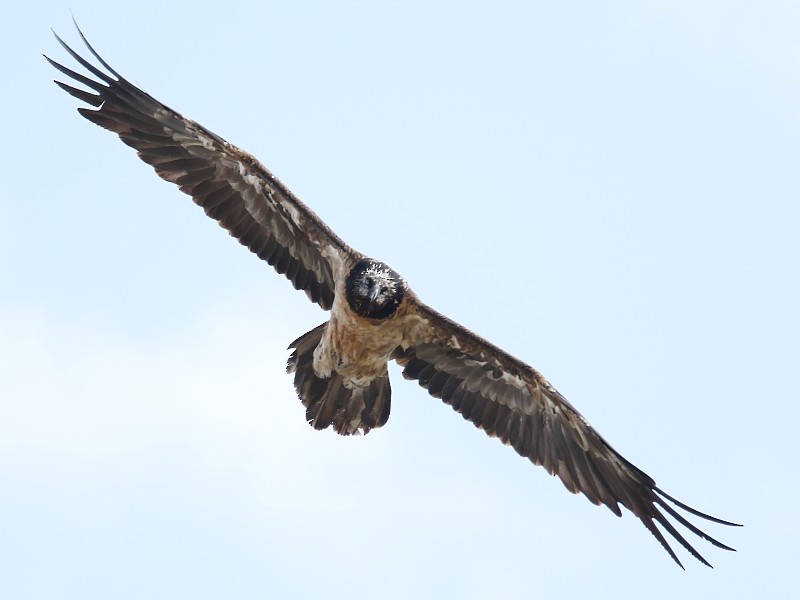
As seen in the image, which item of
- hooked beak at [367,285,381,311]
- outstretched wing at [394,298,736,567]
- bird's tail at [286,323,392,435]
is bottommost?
bird's tail at [286,323,392,435]

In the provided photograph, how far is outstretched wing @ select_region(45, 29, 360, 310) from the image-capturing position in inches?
560

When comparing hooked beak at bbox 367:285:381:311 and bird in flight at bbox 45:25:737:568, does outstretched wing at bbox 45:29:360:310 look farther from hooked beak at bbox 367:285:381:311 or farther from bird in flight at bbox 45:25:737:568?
hooked beak at bbox 367:285:381:311

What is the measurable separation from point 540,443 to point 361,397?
1.94 m

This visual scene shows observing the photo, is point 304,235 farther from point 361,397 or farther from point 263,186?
point 361,397

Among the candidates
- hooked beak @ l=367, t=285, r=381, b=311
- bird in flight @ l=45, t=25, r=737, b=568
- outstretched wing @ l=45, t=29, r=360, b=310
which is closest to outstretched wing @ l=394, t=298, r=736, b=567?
bird in flight @ l=45, t=25, r=737, b=568

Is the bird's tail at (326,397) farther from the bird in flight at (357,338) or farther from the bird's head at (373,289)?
the bird's head at (373,289)

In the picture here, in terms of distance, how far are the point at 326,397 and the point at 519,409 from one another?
2.06m

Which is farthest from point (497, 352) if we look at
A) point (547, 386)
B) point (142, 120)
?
point (142, 120)

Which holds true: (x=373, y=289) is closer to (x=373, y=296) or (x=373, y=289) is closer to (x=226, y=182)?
(x=373, y=296)

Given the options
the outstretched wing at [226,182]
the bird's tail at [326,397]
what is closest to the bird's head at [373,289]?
the outstretched wing at [226,182]

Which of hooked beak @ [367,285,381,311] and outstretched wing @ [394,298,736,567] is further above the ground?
outstretched wing @ [394,298,736,567]

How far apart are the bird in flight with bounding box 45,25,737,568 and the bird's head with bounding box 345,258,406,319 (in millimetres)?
12

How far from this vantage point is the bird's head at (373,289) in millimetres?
13969

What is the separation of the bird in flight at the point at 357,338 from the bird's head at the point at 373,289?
0.01 metres
